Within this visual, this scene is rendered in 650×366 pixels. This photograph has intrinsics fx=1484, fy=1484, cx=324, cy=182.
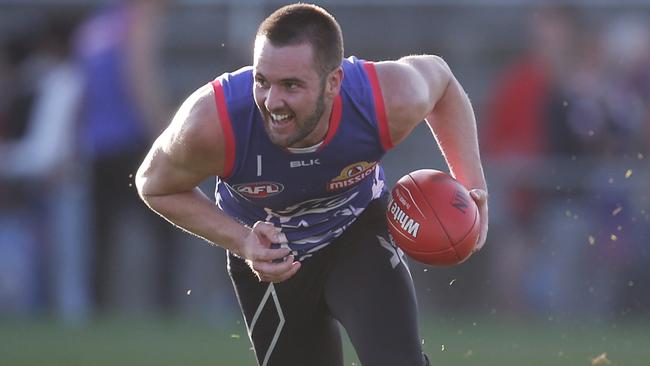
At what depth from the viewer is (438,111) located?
6305 mm

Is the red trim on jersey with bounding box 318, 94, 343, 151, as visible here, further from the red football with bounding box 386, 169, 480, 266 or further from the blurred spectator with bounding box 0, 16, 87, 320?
the blurred spectator with bounding box 0, 16, 87, 320

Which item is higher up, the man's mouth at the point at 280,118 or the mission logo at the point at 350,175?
the man's mouth at the point at 280,118

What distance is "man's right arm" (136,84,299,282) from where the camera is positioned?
17.9 ft

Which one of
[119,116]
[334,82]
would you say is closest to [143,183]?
[334,82]

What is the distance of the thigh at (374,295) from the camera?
18.6ft

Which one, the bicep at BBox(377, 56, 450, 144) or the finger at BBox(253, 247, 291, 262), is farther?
the bicep at BBox(377, 56, 450, 144)

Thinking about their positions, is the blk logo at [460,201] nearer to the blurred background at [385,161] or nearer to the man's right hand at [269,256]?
the man's right hand at [269,256]

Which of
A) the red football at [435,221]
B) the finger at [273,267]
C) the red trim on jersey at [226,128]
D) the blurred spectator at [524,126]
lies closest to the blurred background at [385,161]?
the blurred spectator at [524,126]

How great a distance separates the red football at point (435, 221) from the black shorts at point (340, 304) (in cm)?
15

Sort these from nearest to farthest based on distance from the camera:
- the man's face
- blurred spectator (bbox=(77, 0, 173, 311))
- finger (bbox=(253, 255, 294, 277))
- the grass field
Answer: finger (bbox=(253, 255, 294, 277)), the man's face, the grass field, blurred spectator (bbox=(77, 0, 173, 311))

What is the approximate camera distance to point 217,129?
18.4 ft

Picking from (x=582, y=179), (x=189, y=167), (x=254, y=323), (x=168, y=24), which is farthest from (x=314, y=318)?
(x=168, y=24)

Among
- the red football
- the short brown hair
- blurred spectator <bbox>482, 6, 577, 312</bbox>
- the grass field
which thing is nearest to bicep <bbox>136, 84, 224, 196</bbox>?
the short brown hair

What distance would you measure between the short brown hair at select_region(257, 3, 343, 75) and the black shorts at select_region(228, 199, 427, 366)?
815 millimetres
